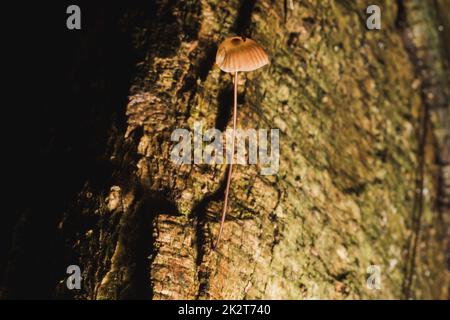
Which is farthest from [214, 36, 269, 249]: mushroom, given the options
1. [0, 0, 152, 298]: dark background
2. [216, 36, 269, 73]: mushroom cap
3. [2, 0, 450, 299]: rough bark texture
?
[0, 0, 152, 298]: dark background

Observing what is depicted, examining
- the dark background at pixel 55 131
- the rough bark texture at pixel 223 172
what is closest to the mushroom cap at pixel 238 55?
the rough bark texture at pixel 223 172

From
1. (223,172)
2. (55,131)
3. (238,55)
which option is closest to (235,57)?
(238,55)

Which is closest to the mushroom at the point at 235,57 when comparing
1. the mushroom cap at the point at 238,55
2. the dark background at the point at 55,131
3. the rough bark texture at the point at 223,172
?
the mushroom cap at the point at 238,55

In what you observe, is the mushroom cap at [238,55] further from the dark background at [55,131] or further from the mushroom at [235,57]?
the dark background at [55,131]

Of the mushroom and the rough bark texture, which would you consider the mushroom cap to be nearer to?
the mushroom

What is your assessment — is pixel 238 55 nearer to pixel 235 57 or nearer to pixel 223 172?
pixel 235 57
